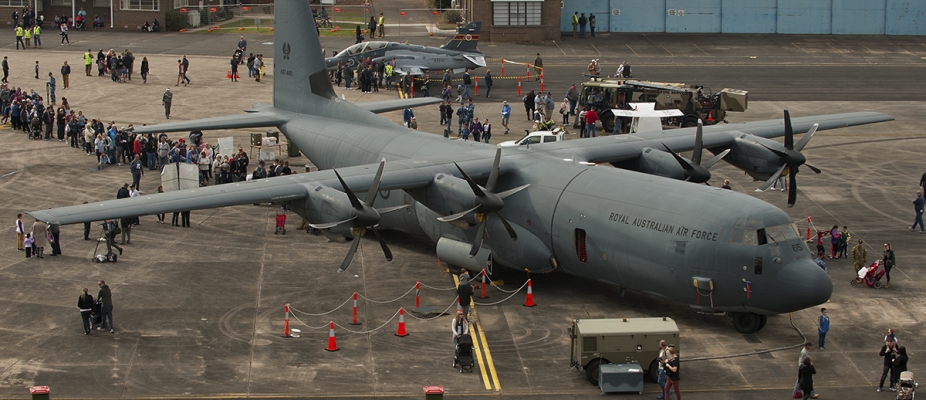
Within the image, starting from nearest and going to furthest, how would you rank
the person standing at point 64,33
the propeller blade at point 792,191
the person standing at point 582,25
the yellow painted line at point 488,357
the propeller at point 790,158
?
1. the yellow painted line at point 488,357
2. the propeller blade at point 792,191
3. the propeller at point 790,158
4. the person standing at point 64,33
5. the person standing at point 582,25

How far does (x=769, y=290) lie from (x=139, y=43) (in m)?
63.1

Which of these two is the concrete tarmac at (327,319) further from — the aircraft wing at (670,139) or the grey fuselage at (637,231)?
the aircraft wing at (670,139)

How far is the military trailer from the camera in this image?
24859 mm

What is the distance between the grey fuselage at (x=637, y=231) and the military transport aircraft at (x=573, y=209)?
0.04 metres

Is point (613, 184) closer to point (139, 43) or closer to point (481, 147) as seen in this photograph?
point (481, 147)

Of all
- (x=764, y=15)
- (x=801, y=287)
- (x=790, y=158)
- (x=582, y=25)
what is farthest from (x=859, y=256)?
(x=764, y=15)

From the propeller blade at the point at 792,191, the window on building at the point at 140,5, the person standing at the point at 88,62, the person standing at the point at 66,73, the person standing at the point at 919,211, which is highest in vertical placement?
the window on building at the point at 140,5

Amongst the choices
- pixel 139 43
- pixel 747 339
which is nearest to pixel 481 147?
pixel 747 339

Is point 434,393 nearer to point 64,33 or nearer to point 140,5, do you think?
point 64,33

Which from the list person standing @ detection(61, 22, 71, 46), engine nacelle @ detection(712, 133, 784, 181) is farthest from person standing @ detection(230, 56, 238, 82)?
engine nacelle @ detection(712, 133, 784, 181)

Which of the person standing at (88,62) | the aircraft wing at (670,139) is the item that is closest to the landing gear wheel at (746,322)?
the aircraft wing at (670,139)

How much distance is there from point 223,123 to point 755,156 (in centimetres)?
2002

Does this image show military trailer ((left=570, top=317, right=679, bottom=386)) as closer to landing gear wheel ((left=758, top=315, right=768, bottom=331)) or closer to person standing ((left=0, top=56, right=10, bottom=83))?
landing gear wheel ((left=758, top=315, right=768, bottom=331))

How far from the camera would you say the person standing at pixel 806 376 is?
23.9 meters
